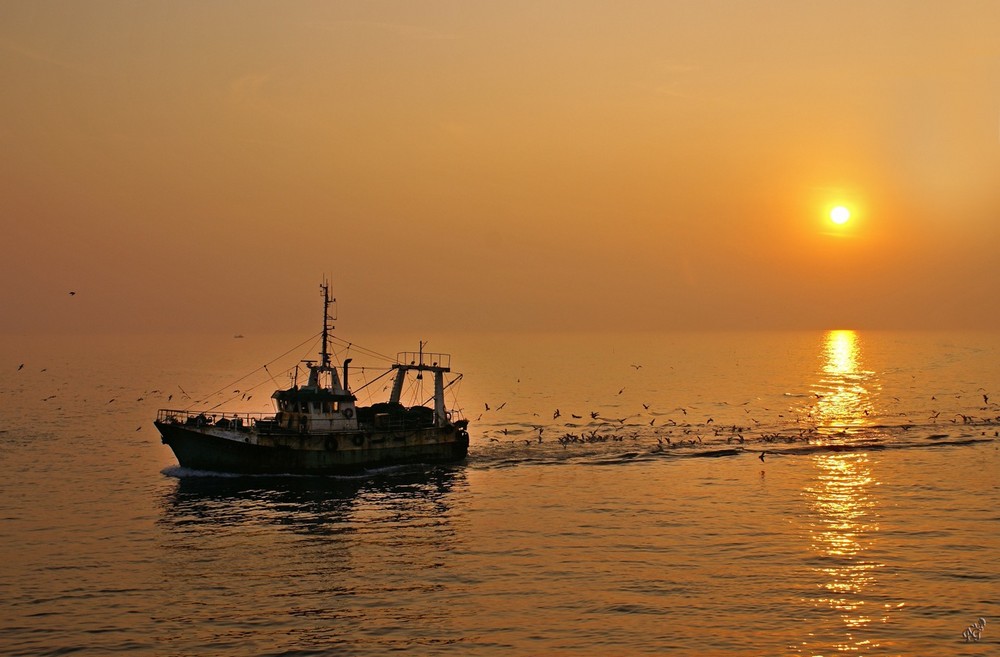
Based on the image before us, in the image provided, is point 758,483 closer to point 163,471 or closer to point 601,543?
point 601,543

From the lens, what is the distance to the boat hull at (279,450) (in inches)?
2958

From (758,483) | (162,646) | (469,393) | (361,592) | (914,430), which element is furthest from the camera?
(469,393)

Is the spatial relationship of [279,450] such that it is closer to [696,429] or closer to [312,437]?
[312,437]

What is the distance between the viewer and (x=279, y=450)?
7550cm

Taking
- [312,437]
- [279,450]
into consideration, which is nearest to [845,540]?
[312,437]

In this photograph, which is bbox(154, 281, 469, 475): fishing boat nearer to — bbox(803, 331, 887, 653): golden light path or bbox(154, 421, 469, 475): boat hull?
bbox(154, 421, 469, 475): boat hull

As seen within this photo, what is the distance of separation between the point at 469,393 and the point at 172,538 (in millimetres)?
133063

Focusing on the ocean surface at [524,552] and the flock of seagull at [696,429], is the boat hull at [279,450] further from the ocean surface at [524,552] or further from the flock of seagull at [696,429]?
the flock of seagull at [696,429]

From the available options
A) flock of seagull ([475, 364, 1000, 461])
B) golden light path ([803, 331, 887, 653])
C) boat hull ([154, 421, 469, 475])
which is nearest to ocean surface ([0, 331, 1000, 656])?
golden light path ([803, 331, 887, 653])

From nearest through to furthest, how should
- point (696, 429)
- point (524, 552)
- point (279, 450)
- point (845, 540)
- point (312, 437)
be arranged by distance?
point (524, 552) → point (845, 540) → point (279, 450) → point (312, 437) → point (696, 429)

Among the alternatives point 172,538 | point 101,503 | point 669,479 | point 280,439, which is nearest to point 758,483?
point 669,479

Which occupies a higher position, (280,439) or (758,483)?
(280,439)

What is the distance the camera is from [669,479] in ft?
250

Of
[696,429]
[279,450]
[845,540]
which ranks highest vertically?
[279,450]
